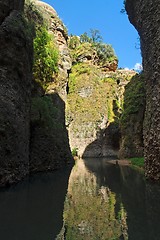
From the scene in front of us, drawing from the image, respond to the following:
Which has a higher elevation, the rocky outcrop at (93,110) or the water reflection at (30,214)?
the rocky outcrop at (93,110)

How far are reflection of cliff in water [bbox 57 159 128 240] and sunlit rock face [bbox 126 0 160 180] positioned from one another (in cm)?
301

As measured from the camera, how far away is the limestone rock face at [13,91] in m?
11.9

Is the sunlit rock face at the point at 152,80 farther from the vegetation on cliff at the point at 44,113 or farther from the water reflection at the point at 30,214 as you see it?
the vegetation on cliff at the point at 44,113

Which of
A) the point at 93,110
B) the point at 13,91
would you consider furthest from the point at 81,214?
the point at 93,110

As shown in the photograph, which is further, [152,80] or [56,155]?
[56,155]

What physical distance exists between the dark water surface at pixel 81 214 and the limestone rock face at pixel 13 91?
237 centimetres

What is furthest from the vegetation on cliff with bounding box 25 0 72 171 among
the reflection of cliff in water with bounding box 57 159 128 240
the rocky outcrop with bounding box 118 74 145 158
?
the reflection of cliff in water with bounding box 57 159 128 240

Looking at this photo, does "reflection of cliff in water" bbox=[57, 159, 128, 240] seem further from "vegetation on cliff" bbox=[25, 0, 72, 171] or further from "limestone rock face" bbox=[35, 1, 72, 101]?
"limestone rock face" bbox=[35, 1, 72, 101]

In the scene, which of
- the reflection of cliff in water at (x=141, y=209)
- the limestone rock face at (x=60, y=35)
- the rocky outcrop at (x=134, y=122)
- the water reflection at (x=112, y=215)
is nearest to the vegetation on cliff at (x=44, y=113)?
the limestone rock face at (x=60, y=35)

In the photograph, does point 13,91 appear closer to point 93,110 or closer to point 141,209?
point 141,209

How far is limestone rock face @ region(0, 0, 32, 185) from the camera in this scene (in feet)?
39.0

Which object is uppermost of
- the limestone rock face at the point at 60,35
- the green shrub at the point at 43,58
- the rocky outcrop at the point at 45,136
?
the limestone rock face at the point at 60,35

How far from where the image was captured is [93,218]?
6.24 metres

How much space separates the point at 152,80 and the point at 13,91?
7254mm
